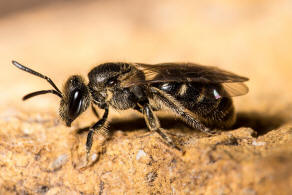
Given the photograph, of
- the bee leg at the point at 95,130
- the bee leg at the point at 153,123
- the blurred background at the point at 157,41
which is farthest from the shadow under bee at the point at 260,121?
the bee leg at the point at 95,130

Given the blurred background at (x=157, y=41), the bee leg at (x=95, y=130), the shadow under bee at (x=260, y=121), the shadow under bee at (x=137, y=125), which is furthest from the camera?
the blurred background at (x=157, y=41)

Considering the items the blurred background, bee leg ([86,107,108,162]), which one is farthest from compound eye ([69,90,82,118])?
the blurred background

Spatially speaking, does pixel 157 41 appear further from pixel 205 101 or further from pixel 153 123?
pixel 153 123

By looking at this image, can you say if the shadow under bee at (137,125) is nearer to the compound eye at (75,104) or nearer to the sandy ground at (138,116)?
the sandy ground at (138,116)

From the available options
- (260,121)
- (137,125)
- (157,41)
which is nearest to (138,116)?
(137,125)

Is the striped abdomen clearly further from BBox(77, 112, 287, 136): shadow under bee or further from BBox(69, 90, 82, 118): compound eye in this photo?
BBox(69, 90, 82, 118): compound eye

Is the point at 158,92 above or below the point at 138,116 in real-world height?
above

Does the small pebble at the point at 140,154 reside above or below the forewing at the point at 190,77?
below
